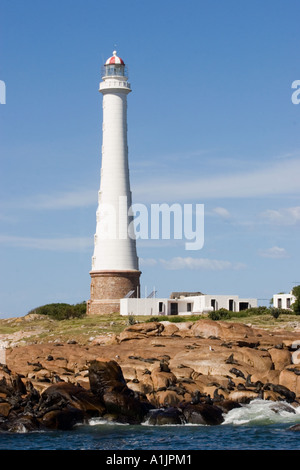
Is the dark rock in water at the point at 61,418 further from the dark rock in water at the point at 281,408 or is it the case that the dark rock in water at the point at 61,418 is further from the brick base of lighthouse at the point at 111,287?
the brick base of lighthouse at the point at 111,287

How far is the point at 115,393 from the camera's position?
3356 cm

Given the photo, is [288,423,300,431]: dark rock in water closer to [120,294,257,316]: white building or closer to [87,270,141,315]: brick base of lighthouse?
[120,294,257,316]: white building

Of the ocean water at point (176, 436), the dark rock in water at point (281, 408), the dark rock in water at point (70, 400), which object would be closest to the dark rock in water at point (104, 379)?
the dark rock in water at point (70, 400)

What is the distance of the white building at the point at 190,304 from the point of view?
71550 mm

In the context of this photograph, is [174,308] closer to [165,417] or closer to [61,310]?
A: [61,310]

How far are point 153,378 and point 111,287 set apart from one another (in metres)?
32.9

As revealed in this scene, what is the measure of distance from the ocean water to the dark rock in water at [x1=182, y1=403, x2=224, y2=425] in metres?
0.40

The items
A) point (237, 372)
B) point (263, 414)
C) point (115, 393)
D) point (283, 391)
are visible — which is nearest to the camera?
point (115, 393)

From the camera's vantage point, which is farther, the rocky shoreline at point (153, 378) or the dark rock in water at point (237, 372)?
the dark rock in water at point (237, 372)

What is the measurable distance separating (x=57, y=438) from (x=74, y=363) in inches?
501

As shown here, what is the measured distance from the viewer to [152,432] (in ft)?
100

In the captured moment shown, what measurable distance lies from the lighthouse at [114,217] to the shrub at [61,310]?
10.5 ft

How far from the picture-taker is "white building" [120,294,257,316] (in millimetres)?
71550

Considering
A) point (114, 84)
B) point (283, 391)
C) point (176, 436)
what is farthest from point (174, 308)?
point (176, 436)
